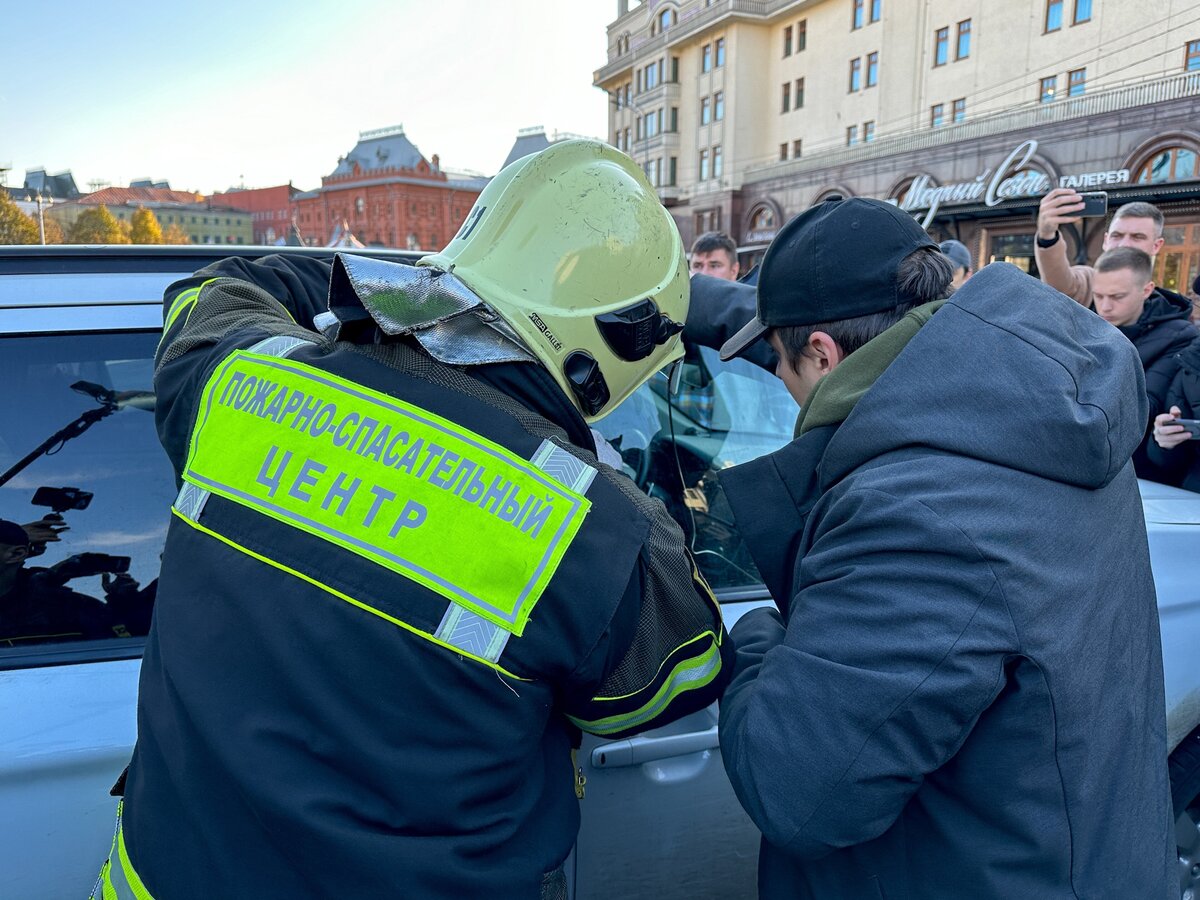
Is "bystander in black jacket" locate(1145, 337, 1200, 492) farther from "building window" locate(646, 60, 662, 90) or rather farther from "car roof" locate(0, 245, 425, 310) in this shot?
"building window" locate(646, 60, 662, 90)

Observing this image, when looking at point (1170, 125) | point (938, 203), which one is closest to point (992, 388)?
point (1170, 125)

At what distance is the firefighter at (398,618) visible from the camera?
0.94 metres

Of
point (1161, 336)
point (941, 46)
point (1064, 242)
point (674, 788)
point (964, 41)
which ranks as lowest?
point (674, 788)

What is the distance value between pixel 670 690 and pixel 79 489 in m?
1.14

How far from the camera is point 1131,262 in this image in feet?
12.8

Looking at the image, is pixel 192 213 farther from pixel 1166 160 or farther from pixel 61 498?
pixel 61 498

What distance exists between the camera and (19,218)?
114 ft

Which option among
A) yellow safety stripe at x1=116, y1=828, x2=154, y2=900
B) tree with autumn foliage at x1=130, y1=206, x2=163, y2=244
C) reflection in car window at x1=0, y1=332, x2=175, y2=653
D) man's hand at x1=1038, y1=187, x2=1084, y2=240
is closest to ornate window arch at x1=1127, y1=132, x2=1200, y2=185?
man's hand at x1=1038, y1=187, x2=1084, y2=240

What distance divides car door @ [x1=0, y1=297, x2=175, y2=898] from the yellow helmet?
73 centimetres

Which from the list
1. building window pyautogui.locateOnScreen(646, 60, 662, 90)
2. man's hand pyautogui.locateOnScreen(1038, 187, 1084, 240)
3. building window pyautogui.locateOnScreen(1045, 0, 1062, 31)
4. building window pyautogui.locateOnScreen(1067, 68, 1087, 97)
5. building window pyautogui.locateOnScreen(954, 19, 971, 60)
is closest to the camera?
man's hand pyautogui.locateOnScreen(1038, 187, 1084, 240)

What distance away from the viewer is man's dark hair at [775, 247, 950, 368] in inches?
Answer: 49.7

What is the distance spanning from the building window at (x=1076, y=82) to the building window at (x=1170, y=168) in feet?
17.0

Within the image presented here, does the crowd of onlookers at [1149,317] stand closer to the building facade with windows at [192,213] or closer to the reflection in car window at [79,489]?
the reflection in car window at [79,489]

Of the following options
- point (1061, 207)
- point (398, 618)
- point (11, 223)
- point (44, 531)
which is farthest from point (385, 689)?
point (11, 223)
